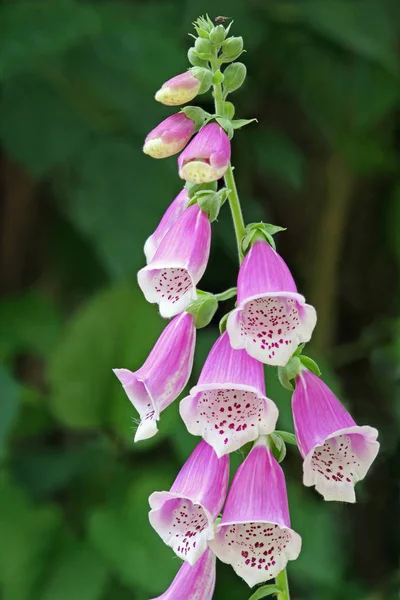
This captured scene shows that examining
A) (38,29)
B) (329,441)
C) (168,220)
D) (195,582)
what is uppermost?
(38,29)

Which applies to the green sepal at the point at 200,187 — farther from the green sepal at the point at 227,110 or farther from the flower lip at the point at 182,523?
the flower lip at the point at 182,523

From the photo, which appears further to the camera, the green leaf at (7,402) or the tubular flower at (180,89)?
the green leaf at (7,402)

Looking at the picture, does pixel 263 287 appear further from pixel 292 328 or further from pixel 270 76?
pixel 270 76

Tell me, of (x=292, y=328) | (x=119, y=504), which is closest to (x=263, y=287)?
(x=292, y=328)

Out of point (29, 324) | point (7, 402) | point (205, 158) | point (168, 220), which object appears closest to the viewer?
point (205, 158)

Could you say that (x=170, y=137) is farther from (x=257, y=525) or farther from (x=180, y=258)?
(x=257, y=525)

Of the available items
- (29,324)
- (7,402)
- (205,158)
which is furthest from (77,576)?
(205,158)

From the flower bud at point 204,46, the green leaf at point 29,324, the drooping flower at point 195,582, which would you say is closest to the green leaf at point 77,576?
the green leaf at point 29,324

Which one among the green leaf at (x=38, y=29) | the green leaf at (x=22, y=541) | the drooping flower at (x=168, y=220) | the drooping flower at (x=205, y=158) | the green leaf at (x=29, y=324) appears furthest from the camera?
the green leaf at (x=29, y=324)
